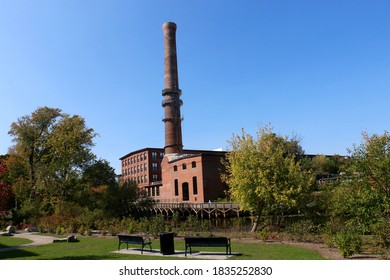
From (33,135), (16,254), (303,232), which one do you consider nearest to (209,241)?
(303,232)

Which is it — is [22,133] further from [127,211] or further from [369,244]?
[369,244]

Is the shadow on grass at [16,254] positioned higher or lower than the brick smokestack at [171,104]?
lower

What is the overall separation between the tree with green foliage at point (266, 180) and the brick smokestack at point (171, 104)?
3678 cm

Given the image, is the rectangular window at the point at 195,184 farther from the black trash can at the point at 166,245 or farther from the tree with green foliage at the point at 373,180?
the black trash can at the point at 166,245

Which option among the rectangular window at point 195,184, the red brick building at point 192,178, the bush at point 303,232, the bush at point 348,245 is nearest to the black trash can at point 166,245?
the bush at point 348,245

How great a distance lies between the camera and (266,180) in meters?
19.0

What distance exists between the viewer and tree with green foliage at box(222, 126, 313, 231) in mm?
19000

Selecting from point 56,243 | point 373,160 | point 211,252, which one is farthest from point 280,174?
point 56,243

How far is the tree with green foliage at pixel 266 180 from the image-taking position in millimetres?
19000

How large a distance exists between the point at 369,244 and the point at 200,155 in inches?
1490

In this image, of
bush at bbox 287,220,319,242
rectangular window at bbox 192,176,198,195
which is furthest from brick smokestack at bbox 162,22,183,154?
bush at bbox 287,220,319,242

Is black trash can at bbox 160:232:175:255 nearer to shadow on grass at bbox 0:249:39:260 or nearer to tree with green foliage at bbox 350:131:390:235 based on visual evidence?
shadow on grass at bbox 0:249:39:260

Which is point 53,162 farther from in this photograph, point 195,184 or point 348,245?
point 348,245

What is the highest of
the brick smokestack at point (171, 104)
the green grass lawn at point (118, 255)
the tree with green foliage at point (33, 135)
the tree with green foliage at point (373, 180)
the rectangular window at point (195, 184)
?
the brick smokestack at point (171, 104)
